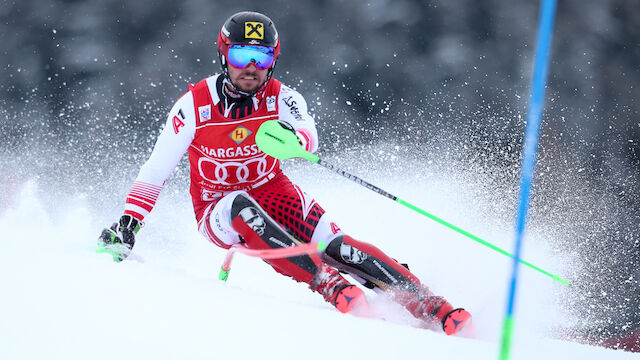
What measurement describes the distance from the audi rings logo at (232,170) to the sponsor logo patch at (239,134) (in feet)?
0.39

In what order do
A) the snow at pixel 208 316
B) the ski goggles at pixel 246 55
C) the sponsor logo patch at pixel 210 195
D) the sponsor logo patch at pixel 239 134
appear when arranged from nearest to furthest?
the snow at pixel 208 316 < the ski goggles at pixel 246 55 < the sponsor logo patch at pixel 239 134 < the sponsor logo patch at pixel 210 195

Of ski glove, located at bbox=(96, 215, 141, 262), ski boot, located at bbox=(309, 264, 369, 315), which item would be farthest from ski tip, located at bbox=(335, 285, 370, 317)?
ski glove, located at bbox=(96, 215, 141, 262)

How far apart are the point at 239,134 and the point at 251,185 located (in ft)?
1.00

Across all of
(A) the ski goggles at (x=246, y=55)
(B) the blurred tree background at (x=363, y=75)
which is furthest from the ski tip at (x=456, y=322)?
(B) the blurred tree background at (x=363, y=75)

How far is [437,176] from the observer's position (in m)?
5.58

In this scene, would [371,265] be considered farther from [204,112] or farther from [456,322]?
[204,112]

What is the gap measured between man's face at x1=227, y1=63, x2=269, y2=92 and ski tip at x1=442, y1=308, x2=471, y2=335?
134 centimetres

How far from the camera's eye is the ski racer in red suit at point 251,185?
2.74 metres

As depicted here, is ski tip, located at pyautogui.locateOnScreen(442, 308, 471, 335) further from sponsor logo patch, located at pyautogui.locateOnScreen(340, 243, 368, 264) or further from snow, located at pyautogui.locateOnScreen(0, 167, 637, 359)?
sponsor logo patch, located at pyautogui.locateOnScreen(340, 243, 368, 264)

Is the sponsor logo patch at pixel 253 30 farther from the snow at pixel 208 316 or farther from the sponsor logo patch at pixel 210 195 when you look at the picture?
the snow at pixel 208 316

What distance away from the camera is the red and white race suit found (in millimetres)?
2900

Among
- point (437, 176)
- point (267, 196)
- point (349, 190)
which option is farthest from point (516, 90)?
point (267, 196)

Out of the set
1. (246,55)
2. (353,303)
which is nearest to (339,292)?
(353,303)

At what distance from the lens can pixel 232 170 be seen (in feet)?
9.95
